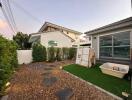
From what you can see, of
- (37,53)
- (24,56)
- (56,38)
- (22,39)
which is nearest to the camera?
(24,56)

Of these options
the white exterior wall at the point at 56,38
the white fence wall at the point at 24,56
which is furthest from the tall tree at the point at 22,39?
the white fence wall at the point at 24,56

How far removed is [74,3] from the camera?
13.9 m

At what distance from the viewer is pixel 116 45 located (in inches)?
324

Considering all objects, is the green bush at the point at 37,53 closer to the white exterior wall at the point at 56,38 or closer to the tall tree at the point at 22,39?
the white exterior wall at the point at 56,38

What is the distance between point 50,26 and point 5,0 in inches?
505

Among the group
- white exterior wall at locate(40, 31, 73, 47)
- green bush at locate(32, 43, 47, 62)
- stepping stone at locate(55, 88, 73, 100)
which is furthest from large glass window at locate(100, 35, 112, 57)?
white exterior wall at locate(40, 31, 73, 47)

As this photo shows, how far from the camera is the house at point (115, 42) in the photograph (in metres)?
7.18

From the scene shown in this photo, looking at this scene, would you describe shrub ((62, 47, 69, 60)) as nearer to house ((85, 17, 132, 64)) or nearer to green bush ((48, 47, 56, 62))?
green bush ((48, 47, 56, 62))

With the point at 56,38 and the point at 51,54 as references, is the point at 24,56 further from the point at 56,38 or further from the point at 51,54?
the point at 56,38

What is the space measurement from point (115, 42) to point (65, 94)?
5918 mm

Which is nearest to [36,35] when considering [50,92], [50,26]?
[50,26]

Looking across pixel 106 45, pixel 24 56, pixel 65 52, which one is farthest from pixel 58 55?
pixel 106 45

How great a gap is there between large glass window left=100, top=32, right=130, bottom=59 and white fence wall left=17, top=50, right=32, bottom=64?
8573 mm

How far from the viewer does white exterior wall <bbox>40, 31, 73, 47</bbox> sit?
16812 mm
